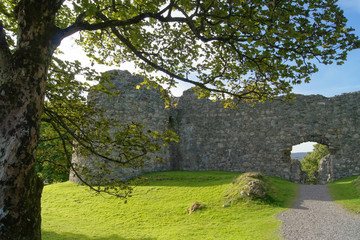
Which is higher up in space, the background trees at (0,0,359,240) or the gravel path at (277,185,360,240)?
the background trees at (0,0,359,240)

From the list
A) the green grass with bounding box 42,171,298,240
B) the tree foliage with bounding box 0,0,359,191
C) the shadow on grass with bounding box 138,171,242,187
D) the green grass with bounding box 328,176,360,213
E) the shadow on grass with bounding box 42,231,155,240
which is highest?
the tree foliage with bounding box 0,0,359,191

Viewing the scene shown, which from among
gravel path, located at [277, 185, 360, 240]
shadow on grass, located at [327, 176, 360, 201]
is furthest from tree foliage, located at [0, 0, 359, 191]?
shadow on grass, located at [327, 176, 360, 201]

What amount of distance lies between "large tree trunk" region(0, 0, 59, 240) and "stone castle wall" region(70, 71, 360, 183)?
1185cm

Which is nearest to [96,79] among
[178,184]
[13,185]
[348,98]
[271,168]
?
[13,185]

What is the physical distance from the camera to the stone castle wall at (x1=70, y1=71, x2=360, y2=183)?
16.3 m

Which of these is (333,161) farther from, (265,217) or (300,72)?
(300,72)

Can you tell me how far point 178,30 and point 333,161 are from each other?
1348 cm

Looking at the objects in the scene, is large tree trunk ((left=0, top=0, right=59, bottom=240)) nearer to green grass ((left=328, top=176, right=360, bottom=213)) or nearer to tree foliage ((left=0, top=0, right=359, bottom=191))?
tree foliage ((left=0, top=0, right=359, bottom=191))

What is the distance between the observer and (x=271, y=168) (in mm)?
17453

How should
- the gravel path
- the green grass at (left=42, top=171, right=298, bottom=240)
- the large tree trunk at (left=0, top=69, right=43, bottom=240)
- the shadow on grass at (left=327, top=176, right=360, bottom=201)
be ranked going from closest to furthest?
the large tree trunk at (left=0, top=69, right=43, bottom=240)
the gravel path
the green grass at (left=42, top=171, right=298, bottom=240)
the shadow on grass at (left=327, top=176, right=360, bottom=201)

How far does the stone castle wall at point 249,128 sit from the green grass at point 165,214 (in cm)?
416

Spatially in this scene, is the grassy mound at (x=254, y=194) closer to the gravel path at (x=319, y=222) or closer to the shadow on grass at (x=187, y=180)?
the gravel path at (x=319, y=222)

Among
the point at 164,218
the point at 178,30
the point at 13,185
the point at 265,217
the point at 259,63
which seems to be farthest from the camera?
the point at 164,218

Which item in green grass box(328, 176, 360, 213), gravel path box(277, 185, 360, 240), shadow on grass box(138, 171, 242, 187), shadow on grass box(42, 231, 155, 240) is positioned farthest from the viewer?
shadow on grass box(138, 171, 242, 187)
